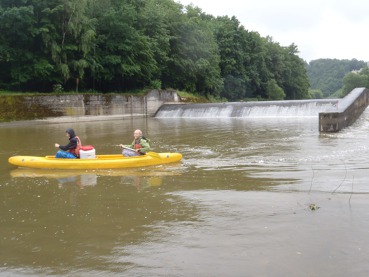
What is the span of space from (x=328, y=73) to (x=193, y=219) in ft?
507

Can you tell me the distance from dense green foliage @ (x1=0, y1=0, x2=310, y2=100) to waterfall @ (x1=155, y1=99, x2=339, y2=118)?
5797mm

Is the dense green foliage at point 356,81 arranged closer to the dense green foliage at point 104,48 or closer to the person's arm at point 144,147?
the dense green foliage at point 104,48

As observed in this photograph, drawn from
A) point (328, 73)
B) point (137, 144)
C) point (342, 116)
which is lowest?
point (137, 144)

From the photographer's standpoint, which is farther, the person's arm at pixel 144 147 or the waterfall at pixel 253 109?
the waterfall at pixel 253 109

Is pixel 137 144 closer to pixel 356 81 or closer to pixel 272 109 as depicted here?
pixel 272 109

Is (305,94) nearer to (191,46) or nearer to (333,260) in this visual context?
(191,46)

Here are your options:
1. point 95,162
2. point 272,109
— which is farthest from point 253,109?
point 95,162

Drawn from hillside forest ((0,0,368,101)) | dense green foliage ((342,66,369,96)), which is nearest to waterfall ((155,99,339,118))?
hillside forest ((0,0,368,101))

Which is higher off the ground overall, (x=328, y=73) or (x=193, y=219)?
(x=328, y=73)

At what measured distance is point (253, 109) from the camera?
103 feet

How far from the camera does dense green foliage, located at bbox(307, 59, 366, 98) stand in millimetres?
138375

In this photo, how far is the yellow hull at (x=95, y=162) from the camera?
10.2 m

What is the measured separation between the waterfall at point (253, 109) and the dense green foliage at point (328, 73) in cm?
10862

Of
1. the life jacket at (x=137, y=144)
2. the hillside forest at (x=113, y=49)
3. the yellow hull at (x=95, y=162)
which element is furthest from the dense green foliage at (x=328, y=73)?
the yellow hull at (x=95, y=162)
